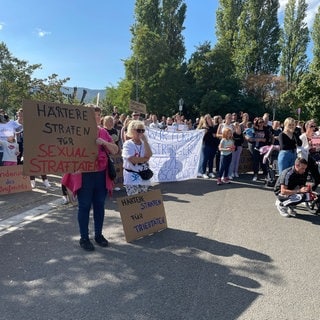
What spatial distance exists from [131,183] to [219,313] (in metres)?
2.81

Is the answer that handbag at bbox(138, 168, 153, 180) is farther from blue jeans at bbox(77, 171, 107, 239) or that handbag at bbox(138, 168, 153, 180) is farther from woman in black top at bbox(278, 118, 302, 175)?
woman in black top at bbox(278, 118, 302, 175)

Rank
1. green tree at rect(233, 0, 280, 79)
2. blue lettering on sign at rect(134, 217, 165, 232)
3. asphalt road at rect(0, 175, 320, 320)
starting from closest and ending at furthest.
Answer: asphalt road at rect(0, 175, 320, 320), blue lettering on sign at rect(134, 217, 165, 232), green tree at rect(233, 0, 280, 79)

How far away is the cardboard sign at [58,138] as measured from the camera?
443 centimetres

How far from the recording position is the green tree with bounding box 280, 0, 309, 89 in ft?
167

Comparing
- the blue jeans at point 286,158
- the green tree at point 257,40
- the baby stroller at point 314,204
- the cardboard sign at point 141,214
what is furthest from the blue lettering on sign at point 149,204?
the green tree at point 257,40

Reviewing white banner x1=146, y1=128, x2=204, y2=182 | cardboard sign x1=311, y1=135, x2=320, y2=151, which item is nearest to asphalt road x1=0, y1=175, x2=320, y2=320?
white banner x1=146, y1=128, x2=204, y2=182

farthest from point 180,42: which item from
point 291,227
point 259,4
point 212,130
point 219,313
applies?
point 219,313

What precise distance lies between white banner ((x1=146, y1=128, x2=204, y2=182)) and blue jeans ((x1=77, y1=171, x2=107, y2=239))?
551 centimetres

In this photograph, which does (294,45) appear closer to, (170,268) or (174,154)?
(174,154)

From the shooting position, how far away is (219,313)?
348cm

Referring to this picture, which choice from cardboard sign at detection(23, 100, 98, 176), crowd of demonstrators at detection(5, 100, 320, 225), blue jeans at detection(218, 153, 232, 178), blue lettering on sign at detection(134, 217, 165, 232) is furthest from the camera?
blue jeans at detection(218, 153, 232, 178)

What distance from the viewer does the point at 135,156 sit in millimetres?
5742

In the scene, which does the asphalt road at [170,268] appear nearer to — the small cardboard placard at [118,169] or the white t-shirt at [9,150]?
the small cardboard placard at [118,169]

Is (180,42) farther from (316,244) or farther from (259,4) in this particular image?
(316,244)
